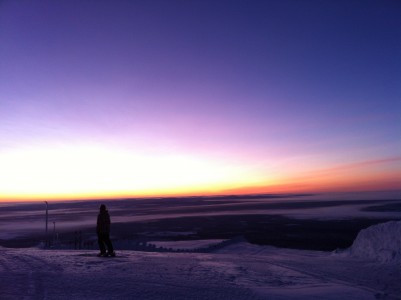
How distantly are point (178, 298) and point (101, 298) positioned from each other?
5.22ft

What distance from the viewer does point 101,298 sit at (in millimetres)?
7527

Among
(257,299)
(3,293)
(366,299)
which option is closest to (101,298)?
(3,293)

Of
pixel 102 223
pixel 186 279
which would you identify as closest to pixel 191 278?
pixel 186 279

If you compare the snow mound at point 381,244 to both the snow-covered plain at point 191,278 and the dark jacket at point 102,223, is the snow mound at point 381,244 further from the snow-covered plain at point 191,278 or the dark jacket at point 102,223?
the dark jacket at point 102,223

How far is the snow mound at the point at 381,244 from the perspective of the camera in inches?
572

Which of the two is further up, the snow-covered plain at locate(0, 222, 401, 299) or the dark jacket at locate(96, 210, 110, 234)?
the dark jacket at locate(96, 210, 110, 234)

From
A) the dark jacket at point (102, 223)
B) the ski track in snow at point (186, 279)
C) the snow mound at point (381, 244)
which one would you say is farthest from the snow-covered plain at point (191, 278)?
the dark jacket at point (102, 223)

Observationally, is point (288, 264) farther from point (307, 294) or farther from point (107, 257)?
point (107, 257)

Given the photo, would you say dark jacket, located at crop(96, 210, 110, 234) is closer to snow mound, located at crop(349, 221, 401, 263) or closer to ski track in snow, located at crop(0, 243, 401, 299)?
ski track in snow, located at crop(0, 243, 401, 299)

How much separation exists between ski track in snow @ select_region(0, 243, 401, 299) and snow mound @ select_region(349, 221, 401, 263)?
1181 millimetres

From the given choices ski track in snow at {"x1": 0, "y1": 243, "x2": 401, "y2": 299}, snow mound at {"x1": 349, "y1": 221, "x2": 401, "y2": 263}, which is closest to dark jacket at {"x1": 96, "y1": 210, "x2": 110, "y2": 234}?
ski track in snow at {"x1": 0, "y1": 243, "x2": 401, "y2": 299}

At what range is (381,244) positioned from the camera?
51.9 ft

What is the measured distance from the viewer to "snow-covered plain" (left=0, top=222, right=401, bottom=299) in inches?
320

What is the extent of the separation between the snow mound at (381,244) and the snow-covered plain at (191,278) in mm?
273
